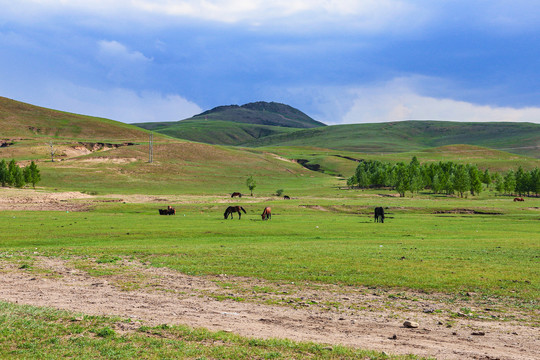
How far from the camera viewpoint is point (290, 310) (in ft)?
42.9

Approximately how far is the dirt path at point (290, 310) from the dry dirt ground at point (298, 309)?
0.03m

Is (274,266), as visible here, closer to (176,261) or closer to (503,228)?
(176,261)

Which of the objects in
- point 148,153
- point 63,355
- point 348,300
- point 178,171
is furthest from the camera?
point 148,153

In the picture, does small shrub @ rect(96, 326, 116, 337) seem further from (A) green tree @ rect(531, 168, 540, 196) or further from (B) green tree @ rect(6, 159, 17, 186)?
(A) green tree @ rect(531, 168, 540, 196)

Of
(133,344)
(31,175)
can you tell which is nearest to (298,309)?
(133,344)

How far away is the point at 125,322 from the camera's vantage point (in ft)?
36.1

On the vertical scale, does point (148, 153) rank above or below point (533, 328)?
above

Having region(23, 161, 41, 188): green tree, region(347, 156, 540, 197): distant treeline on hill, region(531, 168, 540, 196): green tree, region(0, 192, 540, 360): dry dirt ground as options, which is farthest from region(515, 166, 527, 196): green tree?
region(23, 161, 41, 188): green tree

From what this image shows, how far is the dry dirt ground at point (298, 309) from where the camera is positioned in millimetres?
10336

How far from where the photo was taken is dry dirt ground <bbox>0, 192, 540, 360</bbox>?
1034 centimetres

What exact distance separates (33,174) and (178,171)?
160ft

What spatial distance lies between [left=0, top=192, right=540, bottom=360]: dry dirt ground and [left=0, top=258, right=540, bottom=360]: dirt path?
0.03 meters

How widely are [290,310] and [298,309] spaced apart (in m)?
0.27

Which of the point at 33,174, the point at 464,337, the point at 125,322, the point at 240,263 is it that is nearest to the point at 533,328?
the point at 464,337
